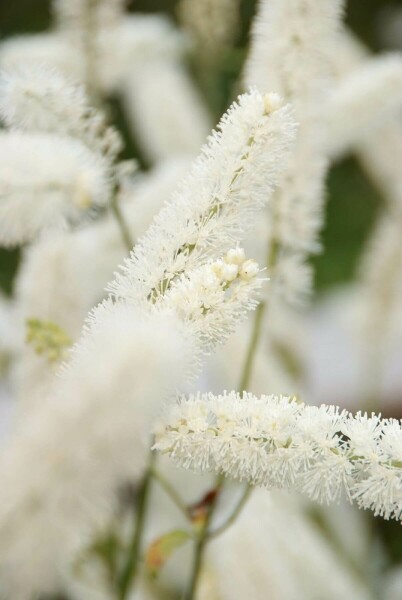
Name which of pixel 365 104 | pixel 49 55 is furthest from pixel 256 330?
pixel 49 55

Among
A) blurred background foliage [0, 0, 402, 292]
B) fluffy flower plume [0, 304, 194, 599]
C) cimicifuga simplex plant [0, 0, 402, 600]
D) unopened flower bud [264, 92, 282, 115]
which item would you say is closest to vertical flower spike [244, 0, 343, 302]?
cimicifuga simplex plant [0, 0, 402, 600]

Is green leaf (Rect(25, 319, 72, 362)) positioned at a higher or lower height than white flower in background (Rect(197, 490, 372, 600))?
higher

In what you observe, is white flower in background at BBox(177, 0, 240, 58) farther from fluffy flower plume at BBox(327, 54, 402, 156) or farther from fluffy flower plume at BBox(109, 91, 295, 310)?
fluffy flower plume at BBox(109, 91, 295, 310)

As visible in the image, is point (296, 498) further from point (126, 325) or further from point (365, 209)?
point (365, 209)

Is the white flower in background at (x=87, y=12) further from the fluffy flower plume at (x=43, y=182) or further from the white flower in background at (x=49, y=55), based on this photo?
the fluffy flower plume at (x=43, y=182)

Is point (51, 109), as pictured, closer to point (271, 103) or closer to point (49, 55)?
point (271, 103)

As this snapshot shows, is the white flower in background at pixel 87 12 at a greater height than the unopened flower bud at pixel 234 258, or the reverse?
the white flower in background at pixel 87 12

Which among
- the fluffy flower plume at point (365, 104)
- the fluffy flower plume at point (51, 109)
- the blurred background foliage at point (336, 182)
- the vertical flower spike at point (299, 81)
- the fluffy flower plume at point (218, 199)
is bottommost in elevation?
the fluffy flower plume at point (218, 199)

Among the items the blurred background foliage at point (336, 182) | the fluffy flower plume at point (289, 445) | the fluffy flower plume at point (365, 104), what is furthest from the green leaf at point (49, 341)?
the blurred background foliage at point (336, 182)

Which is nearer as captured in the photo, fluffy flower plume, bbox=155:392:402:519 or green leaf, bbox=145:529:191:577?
fluffy flower plume, bbox=155:392:402:519

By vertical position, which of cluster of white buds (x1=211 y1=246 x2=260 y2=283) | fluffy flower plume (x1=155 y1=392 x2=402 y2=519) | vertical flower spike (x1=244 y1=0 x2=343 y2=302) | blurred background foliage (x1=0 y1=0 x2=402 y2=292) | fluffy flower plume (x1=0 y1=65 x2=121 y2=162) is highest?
blurred background foliage (x1=0 y1=0 x2=402 y2=292)
